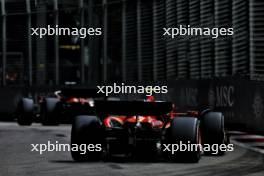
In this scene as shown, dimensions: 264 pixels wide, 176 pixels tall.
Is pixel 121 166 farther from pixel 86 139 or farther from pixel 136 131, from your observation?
pixel 86 139

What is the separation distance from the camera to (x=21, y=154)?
43.0 feet

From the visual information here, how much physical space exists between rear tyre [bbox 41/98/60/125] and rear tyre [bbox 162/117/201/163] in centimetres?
1178

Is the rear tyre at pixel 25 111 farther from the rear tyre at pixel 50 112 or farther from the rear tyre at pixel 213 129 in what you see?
the rear tyre at pixel 213 129

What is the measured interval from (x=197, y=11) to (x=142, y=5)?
16.2ft

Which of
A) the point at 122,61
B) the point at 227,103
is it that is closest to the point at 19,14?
the point at 122,61

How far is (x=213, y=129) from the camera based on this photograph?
1258cm

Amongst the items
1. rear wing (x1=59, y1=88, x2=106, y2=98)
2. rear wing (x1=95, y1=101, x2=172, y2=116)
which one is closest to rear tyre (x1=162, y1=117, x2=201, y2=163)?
rear wing (x1=95, y1=101, x2=172, y2=116)

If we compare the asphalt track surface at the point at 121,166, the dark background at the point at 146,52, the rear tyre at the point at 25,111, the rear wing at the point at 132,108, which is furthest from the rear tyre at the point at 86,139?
the rear tyre at the point at 25,111

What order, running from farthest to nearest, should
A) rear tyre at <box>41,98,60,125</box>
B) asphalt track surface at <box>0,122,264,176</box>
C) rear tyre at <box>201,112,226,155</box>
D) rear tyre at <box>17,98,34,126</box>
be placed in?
rear tyre at <box>17,98,34,126</box>
rear tyre at <box>41,98,60,125</box>
rear tyre at <box>201,112,226,155</box>
asphalt track surface at <box>0,122,264,176</box>

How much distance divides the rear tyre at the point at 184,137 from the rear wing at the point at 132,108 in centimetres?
30

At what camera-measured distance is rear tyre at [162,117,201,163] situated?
1139 cm

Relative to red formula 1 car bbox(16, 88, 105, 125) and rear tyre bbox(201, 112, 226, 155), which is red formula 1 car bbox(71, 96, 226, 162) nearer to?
rear tyre bbox(201, 112, 226, 155)

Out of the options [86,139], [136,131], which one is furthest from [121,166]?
[86,139]

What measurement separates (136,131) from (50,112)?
1194cm
